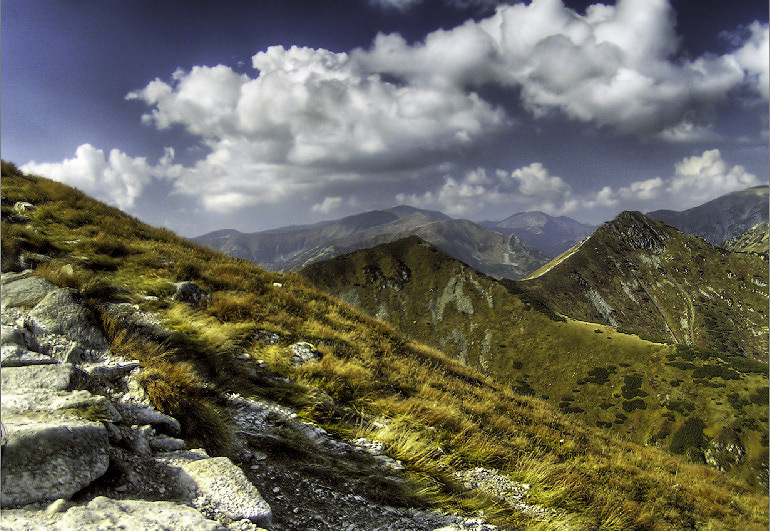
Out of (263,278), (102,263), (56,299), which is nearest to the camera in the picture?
(56,299)

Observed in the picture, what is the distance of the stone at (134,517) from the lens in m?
3.13

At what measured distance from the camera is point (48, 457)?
3512 millimetres

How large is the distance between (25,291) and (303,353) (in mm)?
5957

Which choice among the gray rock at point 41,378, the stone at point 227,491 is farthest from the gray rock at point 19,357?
the stone at point 227,491

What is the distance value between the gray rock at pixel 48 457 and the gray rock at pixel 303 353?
16.9 ft

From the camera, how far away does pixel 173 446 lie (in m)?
4.86

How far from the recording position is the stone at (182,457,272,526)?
4.02 meters

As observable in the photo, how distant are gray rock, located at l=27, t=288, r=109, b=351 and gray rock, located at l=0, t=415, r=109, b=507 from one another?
9.04ft

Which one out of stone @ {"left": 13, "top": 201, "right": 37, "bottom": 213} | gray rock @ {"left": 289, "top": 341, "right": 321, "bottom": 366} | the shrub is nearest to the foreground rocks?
gray rock @ {"left": 289, "top": 341, "right": 321, "bottom": 366}

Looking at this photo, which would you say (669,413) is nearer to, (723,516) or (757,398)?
(757,398)

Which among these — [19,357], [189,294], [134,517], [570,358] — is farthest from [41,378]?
[570,358]

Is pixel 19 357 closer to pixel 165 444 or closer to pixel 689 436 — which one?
pixel 165 444

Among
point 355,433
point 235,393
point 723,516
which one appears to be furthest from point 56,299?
point 723,516

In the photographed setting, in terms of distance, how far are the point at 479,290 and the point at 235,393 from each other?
155832mm
